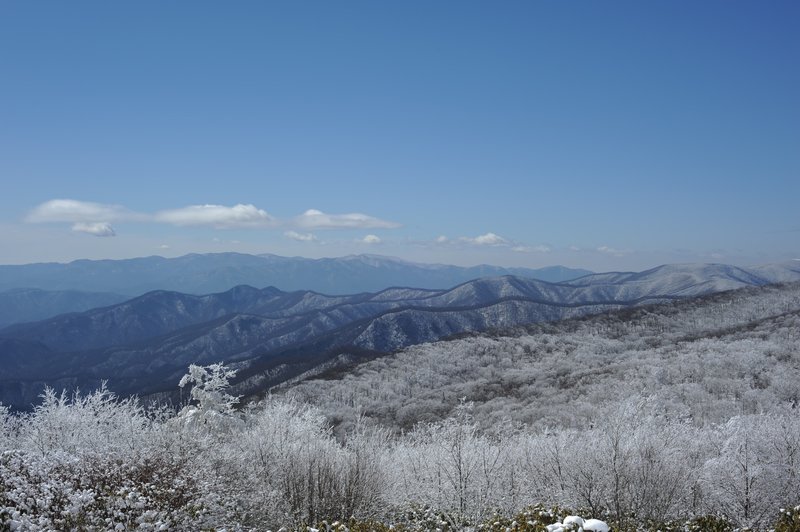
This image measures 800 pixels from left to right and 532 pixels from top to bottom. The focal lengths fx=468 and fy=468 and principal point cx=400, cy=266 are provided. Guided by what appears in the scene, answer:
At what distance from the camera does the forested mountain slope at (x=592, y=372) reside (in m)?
54.0

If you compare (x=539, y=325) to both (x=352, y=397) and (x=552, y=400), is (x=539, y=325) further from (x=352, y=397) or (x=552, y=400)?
(x=552, y=400)

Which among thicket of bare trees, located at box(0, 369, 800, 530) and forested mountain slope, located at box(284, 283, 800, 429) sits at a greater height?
thicket of bare trees, located at box(0, 369, 800, 530)

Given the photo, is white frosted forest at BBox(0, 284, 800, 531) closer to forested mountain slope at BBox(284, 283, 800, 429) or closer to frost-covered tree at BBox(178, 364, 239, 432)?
frost-covered tree at BBox(178, 364, 239, 432)

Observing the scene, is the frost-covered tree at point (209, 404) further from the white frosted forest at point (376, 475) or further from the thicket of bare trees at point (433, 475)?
the thicket of bare trees at point (433, 475)

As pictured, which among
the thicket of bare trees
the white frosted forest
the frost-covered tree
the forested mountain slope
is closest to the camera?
the white frosted forest

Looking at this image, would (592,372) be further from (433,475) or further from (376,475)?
(376,475)

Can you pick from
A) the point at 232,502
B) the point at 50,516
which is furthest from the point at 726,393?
the point at 50,516

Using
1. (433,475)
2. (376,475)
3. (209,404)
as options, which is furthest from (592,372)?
(376,475)

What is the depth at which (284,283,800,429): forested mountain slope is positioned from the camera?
2126 inches

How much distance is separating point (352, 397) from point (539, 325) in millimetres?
83183

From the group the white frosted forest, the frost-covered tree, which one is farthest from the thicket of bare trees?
the frost-covered tree

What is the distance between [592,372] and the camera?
78938 millimetres

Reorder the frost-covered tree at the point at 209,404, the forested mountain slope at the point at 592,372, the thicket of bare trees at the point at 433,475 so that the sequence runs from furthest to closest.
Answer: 1. the forested mountain slope at the point at 592,372
2. the frost-covered tree at the point at 209,404
3. the thicket of bare trees at the point at 433,475

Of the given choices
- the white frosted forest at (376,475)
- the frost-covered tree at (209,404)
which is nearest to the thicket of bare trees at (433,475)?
the white frosted forest at (376,475)
